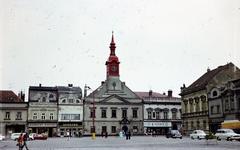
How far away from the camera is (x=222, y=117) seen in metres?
55.0

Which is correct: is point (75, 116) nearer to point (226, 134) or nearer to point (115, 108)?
point (115, 108)

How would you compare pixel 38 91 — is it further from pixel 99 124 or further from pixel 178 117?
pixel 178 117

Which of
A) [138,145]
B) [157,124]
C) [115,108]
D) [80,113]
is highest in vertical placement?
[115,108]

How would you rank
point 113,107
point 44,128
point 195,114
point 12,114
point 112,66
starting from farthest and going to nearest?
point 112,66, point 113,107, point 44,128, point 12,114, point 195,114

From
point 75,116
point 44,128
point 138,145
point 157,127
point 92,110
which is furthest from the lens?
point 157,127

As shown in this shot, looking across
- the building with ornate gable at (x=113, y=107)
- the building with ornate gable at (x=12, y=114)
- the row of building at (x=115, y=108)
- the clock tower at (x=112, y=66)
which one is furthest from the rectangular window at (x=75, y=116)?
the clock tower at (x=112, y=66)

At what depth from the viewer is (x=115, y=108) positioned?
257 feet

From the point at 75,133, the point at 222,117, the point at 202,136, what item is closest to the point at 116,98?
the point at 75,133

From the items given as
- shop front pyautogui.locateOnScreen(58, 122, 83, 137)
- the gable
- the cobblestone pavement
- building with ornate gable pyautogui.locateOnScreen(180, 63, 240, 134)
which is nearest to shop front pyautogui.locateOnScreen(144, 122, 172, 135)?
the gable

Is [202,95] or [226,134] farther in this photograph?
[202,95]

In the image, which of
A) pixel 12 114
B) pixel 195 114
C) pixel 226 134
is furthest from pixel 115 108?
pixel 226 134

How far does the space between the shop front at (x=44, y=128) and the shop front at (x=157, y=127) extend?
19669mm

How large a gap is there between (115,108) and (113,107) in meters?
0.48

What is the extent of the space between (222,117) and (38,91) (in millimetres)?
36752
